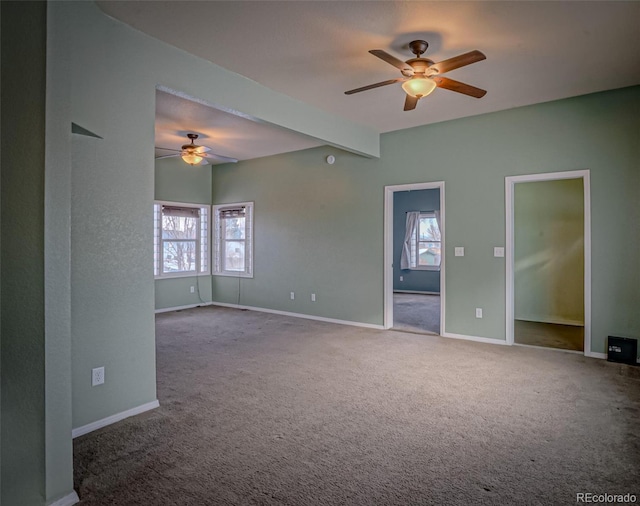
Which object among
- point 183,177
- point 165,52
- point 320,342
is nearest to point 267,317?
point 320,342

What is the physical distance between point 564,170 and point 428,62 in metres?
2.39

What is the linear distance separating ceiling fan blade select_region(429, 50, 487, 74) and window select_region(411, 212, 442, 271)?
7.27 meters

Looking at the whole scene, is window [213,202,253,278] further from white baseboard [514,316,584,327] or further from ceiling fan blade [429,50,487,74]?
ceiling fan blade [429,50,487,74]

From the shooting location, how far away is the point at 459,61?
3.01 meters

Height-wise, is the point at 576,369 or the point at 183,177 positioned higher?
the point at 183,177

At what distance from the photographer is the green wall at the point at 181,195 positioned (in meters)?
7.27

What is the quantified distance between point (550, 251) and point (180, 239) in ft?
20.8

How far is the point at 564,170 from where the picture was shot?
15.1 ft

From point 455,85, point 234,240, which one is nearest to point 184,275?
point 234,240

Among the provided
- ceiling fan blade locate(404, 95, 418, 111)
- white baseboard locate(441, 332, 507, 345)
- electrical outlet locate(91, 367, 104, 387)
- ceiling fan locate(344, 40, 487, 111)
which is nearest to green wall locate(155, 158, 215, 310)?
electrical outlet locate(91, 367, 104, 387)

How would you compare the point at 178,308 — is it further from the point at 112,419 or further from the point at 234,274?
the point at 112,419

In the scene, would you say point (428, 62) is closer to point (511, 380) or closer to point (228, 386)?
point (511, 380)

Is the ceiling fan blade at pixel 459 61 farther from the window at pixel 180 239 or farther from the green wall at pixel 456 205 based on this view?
the window at pixel 180 239

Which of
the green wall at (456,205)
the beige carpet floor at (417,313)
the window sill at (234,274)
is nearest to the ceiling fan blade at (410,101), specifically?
the green wall at (456,205)
